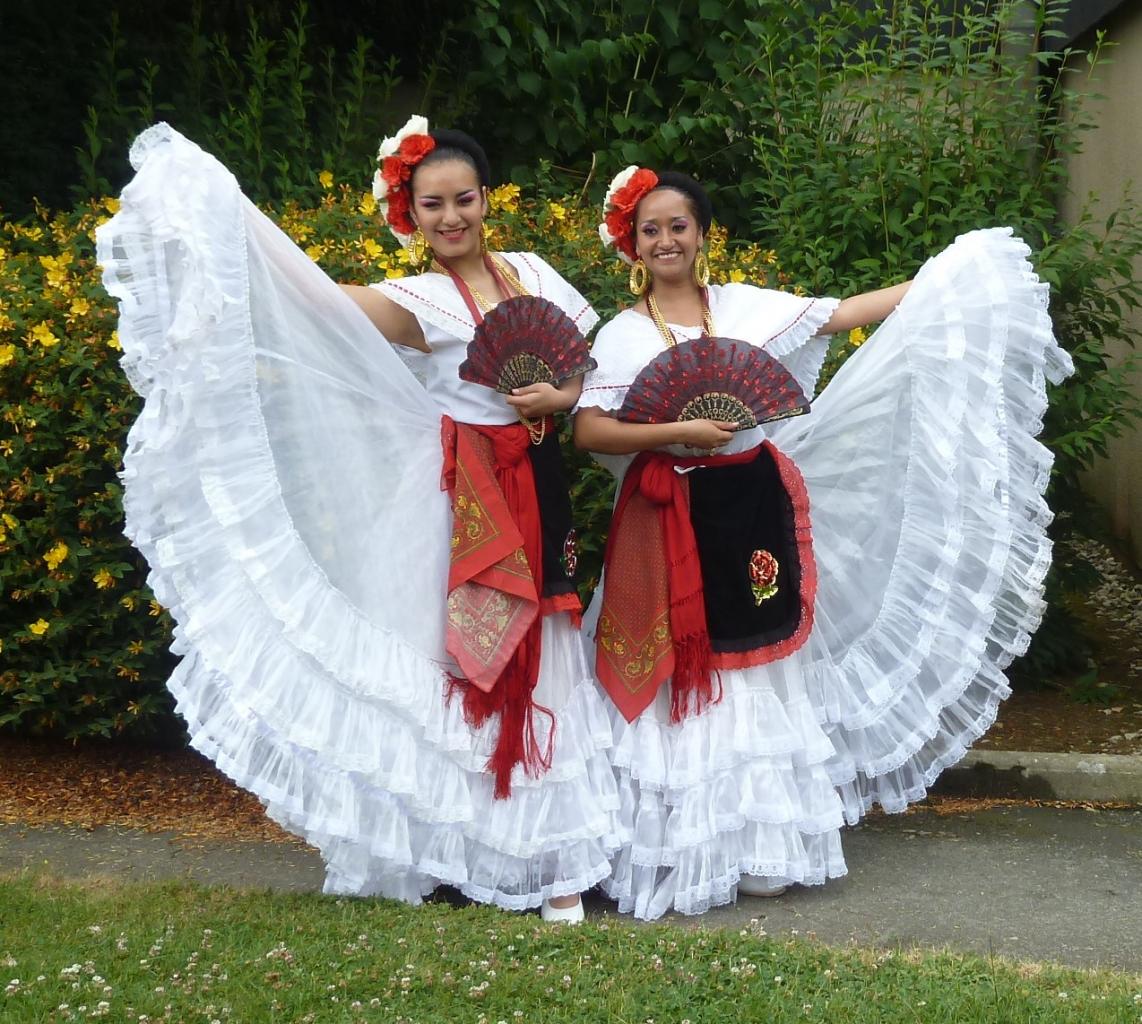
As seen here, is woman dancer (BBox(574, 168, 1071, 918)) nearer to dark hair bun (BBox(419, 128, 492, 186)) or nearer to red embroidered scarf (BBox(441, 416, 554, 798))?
red embroidered scarf (BBox(441, 416, 554, 798))

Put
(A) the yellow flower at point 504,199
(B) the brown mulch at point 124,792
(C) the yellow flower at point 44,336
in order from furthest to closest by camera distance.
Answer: (A) the yellow flower at point 504,199
(B) the brown mulch at point 124,792
(C) the yellow flower at point 44,336

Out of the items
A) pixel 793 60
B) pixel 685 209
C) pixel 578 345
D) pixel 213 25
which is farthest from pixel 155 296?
pixel 213 25

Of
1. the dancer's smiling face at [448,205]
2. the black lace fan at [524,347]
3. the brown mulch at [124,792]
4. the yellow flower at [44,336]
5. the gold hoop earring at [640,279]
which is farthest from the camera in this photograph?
the brown mulch at [124,792]

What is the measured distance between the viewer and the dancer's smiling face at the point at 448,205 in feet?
12.6

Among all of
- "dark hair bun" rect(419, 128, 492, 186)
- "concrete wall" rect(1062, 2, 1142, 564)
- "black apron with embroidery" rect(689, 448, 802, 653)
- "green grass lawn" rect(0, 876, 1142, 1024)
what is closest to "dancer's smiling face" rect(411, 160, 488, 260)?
"dark hair bun" rect(419, 128, 492, 186)

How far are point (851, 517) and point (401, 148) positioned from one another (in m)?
1.66

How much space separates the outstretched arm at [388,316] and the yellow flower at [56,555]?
1.61 m

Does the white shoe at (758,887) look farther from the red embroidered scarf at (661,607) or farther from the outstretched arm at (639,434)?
the outstretched arm at (639,434)

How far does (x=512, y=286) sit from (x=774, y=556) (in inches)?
40.7

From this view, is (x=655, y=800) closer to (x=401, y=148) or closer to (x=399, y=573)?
(x=399, y=573)

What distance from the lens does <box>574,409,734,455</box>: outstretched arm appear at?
150 inches

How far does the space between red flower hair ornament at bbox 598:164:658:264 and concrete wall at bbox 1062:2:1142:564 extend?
4.03 m

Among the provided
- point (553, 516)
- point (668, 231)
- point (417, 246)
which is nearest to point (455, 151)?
point (417, 246)

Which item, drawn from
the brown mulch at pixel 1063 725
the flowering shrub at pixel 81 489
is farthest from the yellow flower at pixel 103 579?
the brown mulch at pixel 1063 725
